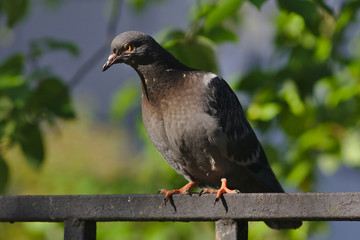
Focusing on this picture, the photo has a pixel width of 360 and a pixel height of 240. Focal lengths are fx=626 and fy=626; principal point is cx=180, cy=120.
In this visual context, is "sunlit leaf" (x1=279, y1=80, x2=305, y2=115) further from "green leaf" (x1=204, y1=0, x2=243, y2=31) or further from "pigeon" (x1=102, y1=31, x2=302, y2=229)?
"green leaf" (x1=204, y1=0, x2=243, y2=31)

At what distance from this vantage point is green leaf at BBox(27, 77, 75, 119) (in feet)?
10.7

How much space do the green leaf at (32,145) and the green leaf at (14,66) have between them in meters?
0.31

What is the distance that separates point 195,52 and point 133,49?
41cm

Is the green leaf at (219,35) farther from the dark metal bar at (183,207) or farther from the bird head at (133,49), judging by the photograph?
the dark metal bar at (183,207)

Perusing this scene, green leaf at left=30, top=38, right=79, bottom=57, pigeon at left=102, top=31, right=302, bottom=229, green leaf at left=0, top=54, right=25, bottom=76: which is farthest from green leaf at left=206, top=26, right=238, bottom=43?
green leaf at left=0, top=54, right=25, bottom=76

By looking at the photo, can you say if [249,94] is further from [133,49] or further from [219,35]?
[133,49]

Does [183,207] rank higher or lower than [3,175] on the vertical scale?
lower

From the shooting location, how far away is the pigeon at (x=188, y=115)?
106 inches

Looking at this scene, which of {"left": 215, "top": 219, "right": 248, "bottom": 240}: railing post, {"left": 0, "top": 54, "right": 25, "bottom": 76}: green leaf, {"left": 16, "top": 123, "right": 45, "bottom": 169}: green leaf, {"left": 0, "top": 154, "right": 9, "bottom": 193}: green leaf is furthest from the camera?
{"left": 0, "top": 54, "right": 25, "bottom": 76}: green leaf

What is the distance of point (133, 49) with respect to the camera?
2803 millimetres

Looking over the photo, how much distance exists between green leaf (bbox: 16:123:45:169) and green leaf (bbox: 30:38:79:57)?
46 cm

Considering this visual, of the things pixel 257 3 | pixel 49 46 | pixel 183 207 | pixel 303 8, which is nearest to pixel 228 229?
Result: pixel 183 207

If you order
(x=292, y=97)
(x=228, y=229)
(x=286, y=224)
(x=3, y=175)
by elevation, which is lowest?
(x=228, y=229)

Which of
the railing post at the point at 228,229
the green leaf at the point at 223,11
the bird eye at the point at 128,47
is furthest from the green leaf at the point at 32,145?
the railing post at the point at 228,229
